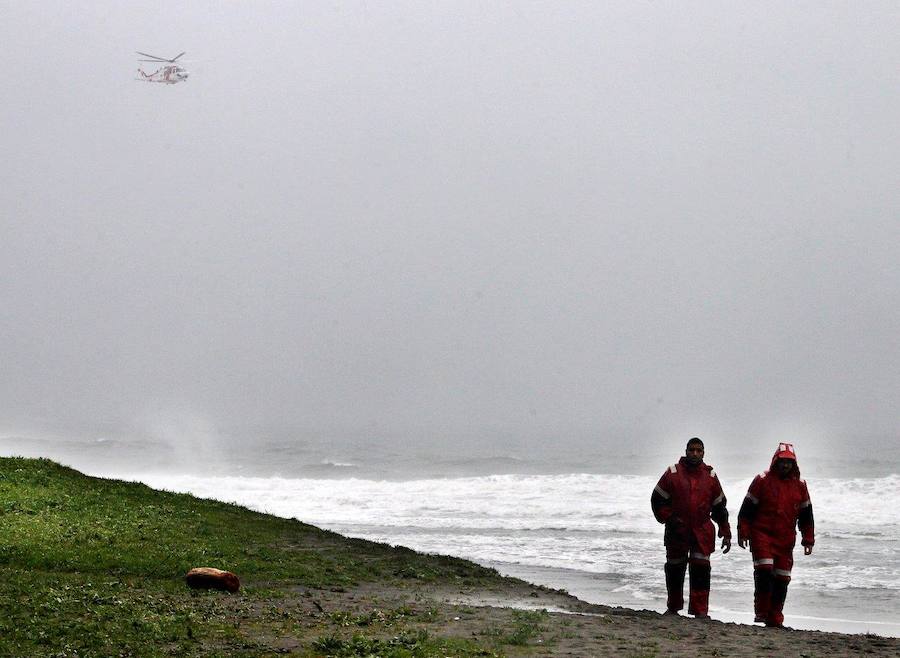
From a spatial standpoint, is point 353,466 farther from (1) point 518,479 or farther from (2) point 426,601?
(2) point 426,601

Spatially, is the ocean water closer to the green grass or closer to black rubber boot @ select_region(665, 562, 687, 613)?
A: black rubber boot @ select_region(665, 562, 687, 613)

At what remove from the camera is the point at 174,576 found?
1395 centimetres

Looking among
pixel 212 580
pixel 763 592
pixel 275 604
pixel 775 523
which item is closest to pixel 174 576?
pixel 212 580

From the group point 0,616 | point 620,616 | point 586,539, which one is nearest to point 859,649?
point 620,616

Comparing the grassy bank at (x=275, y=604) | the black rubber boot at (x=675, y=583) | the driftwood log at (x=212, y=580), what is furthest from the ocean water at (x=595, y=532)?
the driftwood log at (x=212, y=580)

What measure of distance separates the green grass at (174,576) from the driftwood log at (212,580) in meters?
0.20

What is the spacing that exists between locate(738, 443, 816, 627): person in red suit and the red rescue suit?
498 mm

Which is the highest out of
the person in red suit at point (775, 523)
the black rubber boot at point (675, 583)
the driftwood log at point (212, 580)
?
the person in red suit at point (775, 523)

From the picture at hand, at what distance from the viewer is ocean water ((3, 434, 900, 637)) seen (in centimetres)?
1825

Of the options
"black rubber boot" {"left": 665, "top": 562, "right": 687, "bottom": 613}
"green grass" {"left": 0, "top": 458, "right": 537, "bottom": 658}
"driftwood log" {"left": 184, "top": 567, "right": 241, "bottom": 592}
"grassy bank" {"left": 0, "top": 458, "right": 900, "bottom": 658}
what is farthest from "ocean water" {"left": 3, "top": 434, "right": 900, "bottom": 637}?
"driftwood log" {"left": 184, "top": 567, "right": 241, "bottom": 592}

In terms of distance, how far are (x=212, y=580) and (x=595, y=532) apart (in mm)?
18857

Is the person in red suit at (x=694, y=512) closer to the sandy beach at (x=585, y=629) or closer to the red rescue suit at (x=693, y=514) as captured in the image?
the red rescue suit at (x=693, y=514)

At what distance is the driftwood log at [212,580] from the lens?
42.3ft

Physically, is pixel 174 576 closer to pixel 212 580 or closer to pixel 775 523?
pixel 212 580
